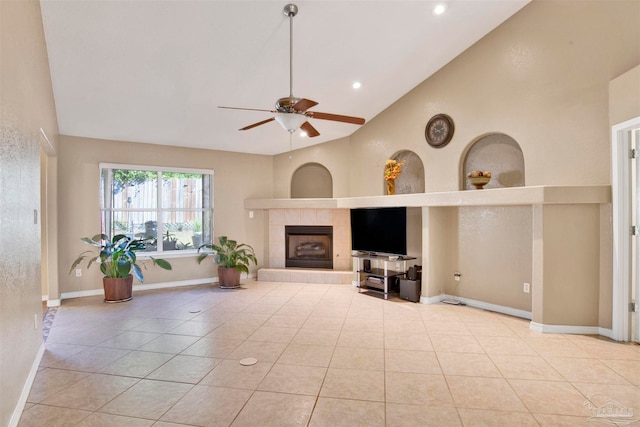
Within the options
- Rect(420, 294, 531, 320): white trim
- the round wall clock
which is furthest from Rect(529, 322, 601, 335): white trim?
the round wall clock

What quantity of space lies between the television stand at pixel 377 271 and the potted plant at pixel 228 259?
2.08 metres

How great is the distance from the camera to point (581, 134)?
12.3 ft

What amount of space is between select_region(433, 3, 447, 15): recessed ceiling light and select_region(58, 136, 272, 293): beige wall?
4459 mm

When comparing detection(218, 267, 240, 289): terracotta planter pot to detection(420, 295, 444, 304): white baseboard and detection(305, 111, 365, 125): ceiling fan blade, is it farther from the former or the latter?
detection(305, 111, 365, 125): ceiling fan blade

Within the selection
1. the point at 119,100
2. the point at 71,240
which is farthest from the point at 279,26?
the point at 71,240

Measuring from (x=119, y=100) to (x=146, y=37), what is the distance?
1489 mm

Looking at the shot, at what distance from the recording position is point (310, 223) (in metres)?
7.04

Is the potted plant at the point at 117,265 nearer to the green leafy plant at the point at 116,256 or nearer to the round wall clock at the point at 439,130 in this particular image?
the green leafy plant at the point at 116,256

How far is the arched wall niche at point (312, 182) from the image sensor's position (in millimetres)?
7234

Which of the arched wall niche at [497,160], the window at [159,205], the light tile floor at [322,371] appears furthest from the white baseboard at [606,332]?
the window at [159,205]

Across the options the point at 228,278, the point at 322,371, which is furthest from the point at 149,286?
the point at 322,371

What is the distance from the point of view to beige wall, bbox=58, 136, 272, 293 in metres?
5.47

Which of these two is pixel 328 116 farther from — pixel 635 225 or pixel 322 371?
pixel 635 225

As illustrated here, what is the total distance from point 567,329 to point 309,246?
4515 millimetres
